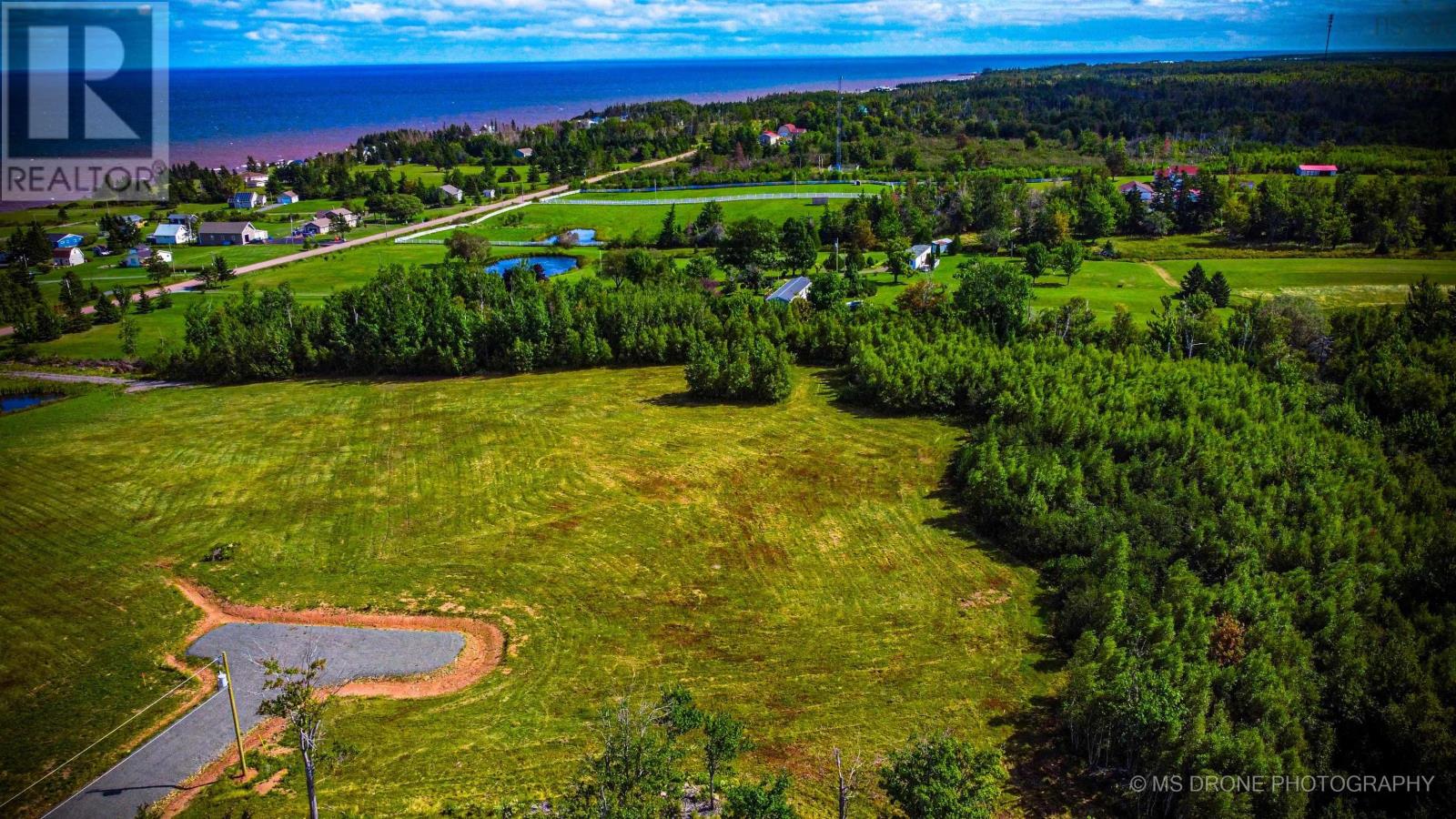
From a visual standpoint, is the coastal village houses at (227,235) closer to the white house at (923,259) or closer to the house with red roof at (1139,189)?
the white house at (923,259)

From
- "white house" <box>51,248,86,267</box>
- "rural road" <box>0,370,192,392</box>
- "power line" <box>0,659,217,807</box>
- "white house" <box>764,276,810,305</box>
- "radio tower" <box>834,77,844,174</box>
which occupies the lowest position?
"power line" <box>0,659,217,807</box>

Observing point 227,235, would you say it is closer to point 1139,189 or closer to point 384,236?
point 384,236

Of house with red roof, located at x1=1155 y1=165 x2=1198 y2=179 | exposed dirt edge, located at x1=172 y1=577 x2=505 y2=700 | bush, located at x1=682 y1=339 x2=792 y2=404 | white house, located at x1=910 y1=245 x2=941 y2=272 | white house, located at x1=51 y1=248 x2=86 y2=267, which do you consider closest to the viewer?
exposed dirt edge, located at x1=172 y1=577 x2=505 y2=700

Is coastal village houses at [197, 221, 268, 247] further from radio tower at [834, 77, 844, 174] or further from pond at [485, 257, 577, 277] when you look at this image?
radio tower at [834, 77, 844, 174]

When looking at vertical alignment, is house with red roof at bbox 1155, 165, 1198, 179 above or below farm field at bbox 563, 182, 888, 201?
above

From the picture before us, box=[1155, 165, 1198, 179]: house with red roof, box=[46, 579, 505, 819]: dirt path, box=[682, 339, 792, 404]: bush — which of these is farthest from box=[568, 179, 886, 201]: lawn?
box=[46, 579, 505, 819]: dirt path

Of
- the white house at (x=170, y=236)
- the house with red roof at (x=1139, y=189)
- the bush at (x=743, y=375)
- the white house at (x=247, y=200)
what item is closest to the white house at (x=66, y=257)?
the white house at (x=170, y=236)

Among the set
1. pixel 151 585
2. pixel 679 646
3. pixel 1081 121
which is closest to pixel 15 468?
pixel 151 585

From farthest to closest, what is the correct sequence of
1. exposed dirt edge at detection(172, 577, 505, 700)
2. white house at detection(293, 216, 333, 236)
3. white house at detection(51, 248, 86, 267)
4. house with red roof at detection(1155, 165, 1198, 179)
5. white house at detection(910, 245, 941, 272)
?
white house at detection(293, 216, 333, 236) → house with red roof at detection(1155, 165, 1198, 179) → white house at detection(51, 248, 86, 267) → white house at detection(910, 245, 941, 272) → exposed dirt edge at detection(172, 577, 505, 700)
